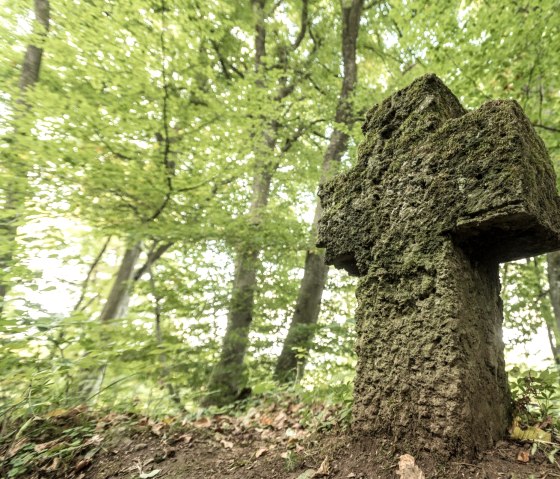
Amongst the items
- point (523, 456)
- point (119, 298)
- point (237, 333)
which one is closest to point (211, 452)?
point (523, 456)

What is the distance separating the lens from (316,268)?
6938mm

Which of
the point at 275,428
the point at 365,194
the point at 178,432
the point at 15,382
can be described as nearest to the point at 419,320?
the point at 365,194

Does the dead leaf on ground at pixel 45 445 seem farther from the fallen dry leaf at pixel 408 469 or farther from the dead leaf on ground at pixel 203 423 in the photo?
the fallen dry leaf at pixel 408 469

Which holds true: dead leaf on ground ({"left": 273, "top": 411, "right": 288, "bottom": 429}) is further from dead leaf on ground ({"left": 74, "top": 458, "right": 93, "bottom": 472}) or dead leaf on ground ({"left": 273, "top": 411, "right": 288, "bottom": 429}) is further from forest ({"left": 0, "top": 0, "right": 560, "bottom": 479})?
dead leaf on ground ({"left": 74, "top": 458, "right": 93, "bottom": 472})

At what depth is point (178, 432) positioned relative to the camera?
9.50 feet

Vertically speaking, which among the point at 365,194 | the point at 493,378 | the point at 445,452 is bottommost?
the point at 445,452

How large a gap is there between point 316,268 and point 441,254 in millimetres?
5084

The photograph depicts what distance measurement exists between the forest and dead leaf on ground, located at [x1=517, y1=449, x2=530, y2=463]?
0.05 ft

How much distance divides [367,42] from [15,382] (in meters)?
11.4

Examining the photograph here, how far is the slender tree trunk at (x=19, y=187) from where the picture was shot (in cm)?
323

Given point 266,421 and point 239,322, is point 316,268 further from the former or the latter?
point 266,421

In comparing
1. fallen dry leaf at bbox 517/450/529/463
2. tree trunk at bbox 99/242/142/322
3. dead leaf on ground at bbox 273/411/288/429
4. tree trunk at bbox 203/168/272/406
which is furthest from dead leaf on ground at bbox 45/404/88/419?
tree trunk at bbox 99/242/142/322

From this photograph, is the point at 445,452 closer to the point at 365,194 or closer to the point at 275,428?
the point at 365,194

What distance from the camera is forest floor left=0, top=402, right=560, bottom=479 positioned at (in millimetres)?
1688
